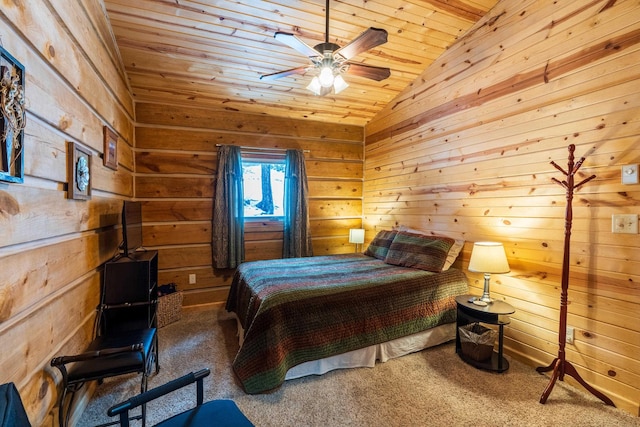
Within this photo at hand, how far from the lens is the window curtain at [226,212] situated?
150 inches

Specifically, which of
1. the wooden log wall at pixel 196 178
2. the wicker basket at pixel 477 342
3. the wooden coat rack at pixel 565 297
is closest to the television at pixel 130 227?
the wooden log wall at pixel 196 178

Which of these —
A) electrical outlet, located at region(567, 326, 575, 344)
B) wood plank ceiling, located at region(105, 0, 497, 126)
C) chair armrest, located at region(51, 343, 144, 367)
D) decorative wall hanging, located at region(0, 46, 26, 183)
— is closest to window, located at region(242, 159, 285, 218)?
wood plank ceiling, located at region(105, 0, 497, 126)

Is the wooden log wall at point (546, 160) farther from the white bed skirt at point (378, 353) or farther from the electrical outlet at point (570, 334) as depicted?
the white bed skirt at point (378, 353)

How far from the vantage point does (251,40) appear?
2.81 meters

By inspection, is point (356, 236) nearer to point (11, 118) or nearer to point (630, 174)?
point (630, 174)

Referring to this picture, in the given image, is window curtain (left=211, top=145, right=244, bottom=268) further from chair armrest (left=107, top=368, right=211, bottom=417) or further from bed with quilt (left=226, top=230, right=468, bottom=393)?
chair armrest (left=107, top=368, right=211, bottom=417)

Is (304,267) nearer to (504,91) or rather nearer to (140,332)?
(140,332)

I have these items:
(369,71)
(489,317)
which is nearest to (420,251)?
(489,317)

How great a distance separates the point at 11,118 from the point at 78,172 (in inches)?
30.7

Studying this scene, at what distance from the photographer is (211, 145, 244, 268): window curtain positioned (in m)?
3.80

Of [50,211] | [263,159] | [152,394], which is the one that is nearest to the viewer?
[152,394]

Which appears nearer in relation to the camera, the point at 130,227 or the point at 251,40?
the point at 130,227

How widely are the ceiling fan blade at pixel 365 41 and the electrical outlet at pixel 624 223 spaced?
1913mm

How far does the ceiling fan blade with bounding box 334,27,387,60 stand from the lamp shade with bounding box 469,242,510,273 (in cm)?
175
